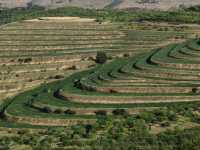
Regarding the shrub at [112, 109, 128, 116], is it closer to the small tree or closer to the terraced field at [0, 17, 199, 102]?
the terraced field at [0, 17, 199, 102]

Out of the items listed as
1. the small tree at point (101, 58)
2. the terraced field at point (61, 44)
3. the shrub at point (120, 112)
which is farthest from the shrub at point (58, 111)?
the small tree at point (101, 58)

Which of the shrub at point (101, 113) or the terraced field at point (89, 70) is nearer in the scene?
the shrub at point (101, 113)

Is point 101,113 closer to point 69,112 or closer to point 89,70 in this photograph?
point 69,112

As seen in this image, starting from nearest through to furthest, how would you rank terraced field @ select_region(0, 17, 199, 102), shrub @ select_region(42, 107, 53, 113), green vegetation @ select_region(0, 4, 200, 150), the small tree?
green vegetation @ select_region(0, 4, 200, 150) → shrub @ select_region(42, 107, 53, 113) → terraced field @ select_region(0, 17, 199, 102) → the small tree

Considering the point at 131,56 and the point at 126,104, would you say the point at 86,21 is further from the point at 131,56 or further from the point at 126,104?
the point at 126,104

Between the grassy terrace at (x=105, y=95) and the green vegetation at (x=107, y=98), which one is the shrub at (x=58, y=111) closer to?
the grassy terrace at (x=105, y=95)

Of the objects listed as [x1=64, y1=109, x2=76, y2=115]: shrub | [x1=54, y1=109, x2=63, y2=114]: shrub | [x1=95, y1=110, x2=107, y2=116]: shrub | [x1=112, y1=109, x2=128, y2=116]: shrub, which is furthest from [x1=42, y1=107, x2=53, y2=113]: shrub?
[x1=112, y1=109, x2=128, y2=116]: shrub

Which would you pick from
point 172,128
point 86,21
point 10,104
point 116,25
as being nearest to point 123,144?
point 172,128

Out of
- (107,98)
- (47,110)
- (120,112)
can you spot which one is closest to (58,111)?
(47,110)

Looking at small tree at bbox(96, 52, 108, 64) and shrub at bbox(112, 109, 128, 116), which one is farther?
small tree at bbox(96, 52, 108, 64)

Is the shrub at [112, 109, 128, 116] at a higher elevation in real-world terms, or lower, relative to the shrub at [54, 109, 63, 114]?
higher

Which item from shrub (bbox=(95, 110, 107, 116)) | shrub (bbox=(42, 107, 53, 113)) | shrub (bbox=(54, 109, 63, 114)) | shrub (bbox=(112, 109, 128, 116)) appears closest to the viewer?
shrub (bbox=(112, 109, 128, 116))
